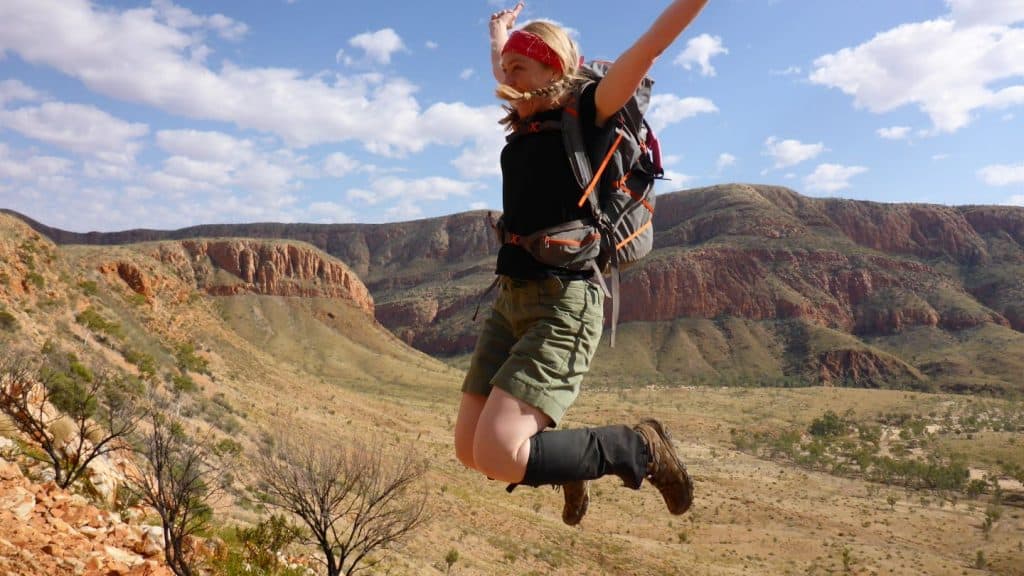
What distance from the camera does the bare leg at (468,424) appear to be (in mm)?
2988

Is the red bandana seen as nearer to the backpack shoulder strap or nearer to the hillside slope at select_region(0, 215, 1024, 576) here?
the backpack shoulder strap

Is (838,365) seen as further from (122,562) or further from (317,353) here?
(122,562)

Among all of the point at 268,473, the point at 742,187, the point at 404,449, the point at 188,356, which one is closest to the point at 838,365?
the point at 742,187

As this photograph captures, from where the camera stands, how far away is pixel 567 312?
109 inches

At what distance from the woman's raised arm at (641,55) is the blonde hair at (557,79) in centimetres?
21

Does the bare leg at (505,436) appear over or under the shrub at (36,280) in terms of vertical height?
over

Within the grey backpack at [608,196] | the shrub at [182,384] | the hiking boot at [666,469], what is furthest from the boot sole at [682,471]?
the shrub at [182,384]

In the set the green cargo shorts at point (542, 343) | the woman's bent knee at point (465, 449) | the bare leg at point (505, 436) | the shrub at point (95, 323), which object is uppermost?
the green cargo shorts at point (542, 343)

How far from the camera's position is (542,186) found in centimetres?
285

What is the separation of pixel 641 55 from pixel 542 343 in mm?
1155

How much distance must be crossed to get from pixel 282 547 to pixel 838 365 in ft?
285

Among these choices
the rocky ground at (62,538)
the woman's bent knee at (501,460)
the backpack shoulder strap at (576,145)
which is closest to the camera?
the woman's bent knee at (501,460)

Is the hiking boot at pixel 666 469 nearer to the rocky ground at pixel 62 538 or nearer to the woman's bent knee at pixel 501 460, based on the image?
the woman's bent knee at pixel 501 460

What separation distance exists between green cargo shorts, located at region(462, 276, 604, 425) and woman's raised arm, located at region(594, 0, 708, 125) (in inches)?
30.1
